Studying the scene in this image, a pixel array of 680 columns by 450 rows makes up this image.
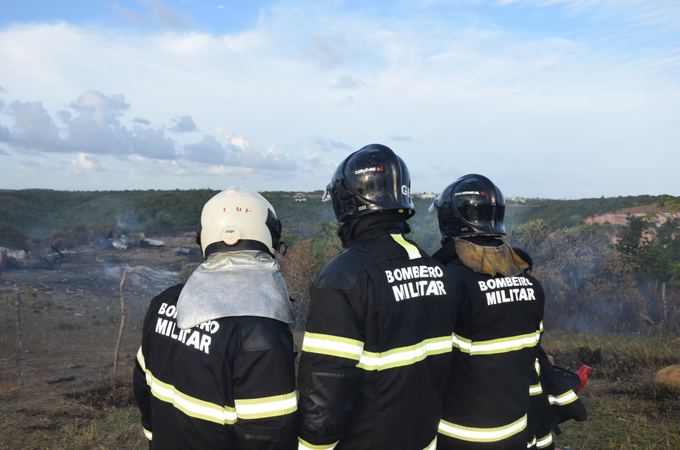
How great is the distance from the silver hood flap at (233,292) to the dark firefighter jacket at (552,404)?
87.9 inches

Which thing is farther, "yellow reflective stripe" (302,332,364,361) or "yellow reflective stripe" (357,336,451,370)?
"yellow reflective stripe" (357,336,451,370)

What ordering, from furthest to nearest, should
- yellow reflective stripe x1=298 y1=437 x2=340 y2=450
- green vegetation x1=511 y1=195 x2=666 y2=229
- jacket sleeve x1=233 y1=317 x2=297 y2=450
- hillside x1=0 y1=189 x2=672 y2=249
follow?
1. green vegetation x1=511 y1=195 x2=666 y2=229
2. hillside x1=0 y1=189 x2=672 y2=249
3. yellow reflective stripe x1=298 y1=437 x2=340 y2=450
4. jacket sleeve x1=233 y1=317 x2=297 y2=450

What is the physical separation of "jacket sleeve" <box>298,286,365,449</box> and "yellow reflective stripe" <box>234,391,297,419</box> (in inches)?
4.3

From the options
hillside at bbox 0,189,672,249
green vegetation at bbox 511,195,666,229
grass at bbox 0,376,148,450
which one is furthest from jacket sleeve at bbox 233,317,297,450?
green vegetation at bbox 511,195,666,229

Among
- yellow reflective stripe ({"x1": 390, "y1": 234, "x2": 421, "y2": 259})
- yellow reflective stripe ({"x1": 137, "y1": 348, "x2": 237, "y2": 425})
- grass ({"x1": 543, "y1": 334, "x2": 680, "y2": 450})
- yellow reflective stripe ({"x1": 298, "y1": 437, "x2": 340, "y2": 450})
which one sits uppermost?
yellow reflective stripe ({"x1": 390, "y1": 234, "x2": 421, "y2": 259})

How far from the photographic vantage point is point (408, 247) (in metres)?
2.19

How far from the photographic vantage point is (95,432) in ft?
18.3

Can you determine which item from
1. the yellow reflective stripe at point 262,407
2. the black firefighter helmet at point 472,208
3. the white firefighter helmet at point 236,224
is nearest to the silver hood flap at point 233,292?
the white firefighter helmet at point 236,224

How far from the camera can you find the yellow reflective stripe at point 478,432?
2533 millimetres

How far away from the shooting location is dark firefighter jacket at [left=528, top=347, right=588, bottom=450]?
3.03 m

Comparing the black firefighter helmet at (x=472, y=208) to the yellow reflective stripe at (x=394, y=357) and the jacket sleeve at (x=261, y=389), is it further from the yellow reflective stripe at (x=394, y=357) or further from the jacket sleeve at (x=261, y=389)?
the jacket sleeve at (x=261, y=389)

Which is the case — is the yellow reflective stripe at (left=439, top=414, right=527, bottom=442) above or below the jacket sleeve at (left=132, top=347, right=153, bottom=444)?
below

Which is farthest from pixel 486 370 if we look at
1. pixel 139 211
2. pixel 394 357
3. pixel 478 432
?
pixel 139 211

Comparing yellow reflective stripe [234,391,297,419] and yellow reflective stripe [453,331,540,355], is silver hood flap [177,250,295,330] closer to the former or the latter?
yellow reflective stripe [234,391,297,419]
